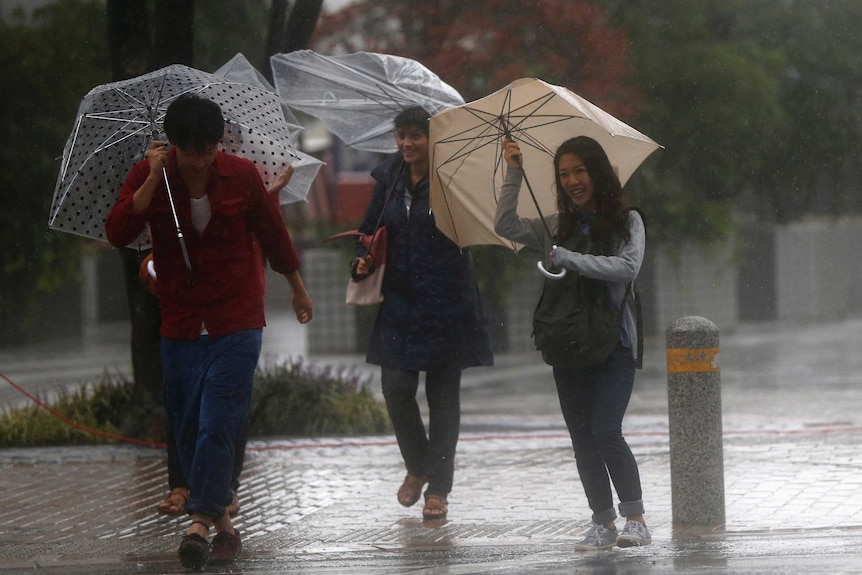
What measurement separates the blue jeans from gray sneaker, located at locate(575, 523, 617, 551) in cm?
154

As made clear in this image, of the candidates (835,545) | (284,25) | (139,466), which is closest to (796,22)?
(284,25)

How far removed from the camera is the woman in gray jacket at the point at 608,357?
20.8ft

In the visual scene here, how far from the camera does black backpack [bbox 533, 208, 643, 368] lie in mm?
6266

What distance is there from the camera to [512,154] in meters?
6.68

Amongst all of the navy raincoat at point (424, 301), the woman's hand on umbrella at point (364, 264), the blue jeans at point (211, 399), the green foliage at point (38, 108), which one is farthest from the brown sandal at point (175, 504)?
the green foliage at point (38, 108)

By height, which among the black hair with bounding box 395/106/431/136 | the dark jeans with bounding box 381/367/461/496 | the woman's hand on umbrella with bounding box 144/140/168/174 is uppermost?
the black hair with bounding box 395/106/431/136

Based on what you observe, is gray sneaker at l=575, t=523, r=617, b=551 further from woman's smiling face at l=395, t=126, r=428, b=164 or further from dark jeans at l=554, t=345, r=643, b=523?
woman's smiling face at l=395, t=126, r=428, b=164

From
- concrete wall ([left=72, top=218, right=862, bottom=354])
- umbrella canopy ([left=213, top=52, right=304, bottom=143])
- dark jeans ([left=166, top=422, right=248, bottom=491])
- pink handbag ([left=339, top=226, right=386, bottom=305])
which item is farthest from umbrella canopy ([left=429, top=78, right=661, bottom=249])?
concrete wall ([left=72, top=218, right=862, bottom=354])

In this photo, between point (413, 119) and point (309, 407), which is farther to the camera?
point (309, 407)

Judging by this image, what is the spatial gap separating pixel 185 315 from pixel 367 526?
1.59m

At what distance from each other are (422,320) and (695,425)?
1.44 metres

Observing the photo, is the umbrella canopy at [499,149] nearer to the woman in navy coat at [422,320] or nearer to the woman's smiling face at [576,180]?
the woman's smiling face at [576,180]

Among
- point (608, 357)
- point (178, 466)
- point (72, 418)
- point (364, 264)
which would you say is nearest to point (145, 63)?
point (72, 418)

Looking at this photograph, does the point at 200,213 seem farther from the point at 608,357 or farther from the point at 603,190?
the point at 608,357
